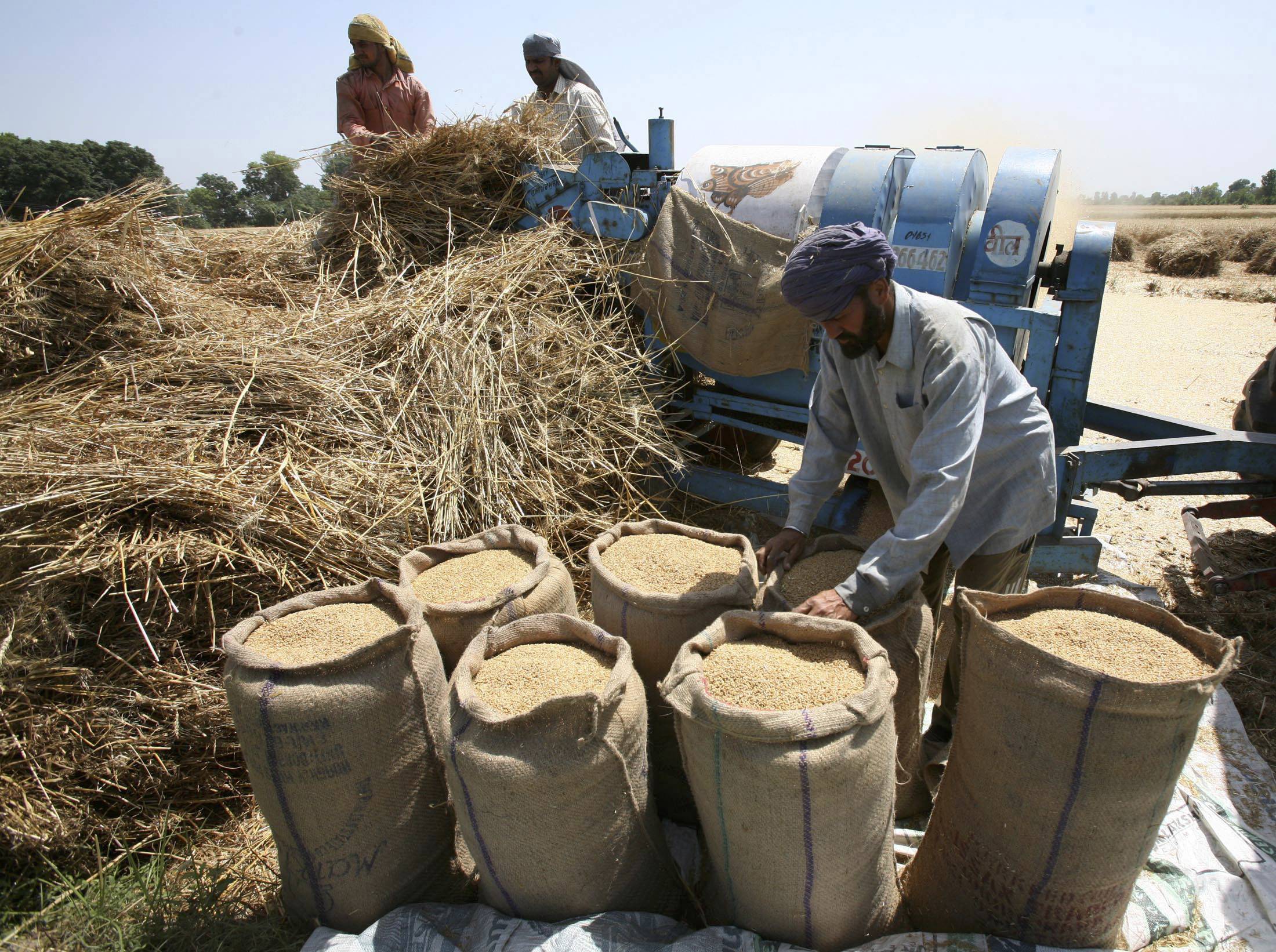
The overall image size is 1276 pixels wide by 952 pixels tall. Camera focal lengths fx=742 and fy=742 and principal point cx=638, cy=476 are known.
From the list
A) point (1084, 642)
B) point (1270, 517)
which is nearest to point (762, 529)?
point (1270, 517)

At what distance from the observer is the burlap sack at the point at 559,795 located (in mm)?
1514

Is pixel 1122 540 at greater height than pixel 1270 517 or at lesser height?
lesser

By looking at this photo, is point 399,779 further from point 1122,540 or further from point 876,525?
point 1122,540

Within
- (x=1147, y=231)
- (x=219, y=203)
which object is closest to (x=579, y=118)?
(x=219, y=203)

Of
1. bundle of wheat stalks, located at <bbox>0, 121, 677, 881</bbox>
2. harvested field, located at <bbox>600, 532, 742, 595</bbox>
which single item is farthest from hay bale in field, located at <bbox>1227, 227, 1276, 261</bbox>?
harvested field, located at <bbox>600, 532, 742, 595</bbox>

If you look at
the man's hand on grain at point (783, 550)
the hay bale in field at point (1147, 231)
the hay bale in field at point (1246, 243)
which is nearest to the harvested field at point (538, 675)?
the man's hand on grain at point (783, 550)

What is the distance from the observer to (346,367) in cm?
317

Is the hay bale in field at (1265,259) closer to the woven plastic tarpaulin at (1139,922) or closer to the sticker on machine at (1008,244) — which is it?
the sticker on machine at (1008,244)

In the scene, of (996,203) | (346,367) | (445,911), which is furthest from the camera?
(346,367)

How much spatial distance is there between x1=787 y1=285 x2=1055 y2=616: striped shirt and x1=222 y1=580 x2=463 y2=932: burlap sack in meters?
1.08

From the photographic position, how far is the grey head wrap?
4461mm

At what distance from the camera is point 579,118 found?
4.43 meters

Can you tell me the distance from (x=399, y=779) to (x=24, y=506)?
1.55 meters

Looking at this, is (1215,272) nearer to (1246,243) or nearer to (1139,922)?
(1246,243)
